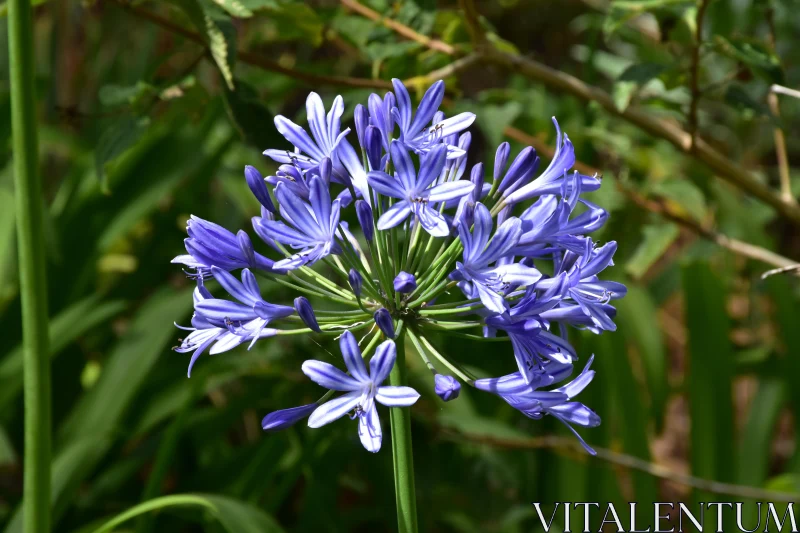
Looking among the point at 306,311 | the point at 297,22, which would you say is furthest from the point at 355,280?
the point at 297,22

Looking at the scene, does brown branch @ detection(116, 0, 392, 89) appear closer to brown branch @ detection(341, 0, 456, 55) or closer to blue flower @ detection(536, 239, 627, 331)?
brown branch @ detection(341, 0, 456, 55)

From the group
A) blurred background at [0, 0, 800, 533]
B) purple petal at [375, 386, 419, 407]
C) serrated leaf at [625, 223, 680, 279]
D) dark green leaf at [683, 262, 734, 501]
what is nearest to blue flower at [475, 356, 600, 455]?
purple petal at [375, 386, 419, 407]

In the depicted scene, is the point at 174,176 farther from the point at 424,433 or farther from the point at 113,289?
the point at 424,433

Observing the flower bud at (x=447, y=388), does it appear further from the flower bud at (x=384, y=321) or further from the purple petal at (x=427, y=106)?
the purple petal at (x=427, y=106)

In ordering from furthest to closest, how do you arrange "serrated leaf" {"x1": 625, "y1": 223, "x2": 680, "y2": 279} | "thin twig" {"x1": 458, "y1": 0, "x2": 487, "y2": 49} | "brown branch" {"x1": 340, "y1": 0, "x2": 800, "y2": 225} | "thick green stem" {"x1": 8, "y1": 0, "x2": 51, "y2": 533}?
"serrated leaf" {"x1": 625, "y1": 223, "x2": 680, "y2": 279}, "brown branch" {"x1": 340, "y1": 0, "x2": 800, "y2": 225}, "thin twig" {"x1": 458, "y1": 0, "x2": 487, "y2": 49}, "thick green stem" {"x1": 8, "y1": 0, "x2": 51, "y2": 533}

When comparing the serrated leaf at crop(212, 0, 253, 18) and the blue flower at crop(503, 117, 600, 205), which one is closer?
the blue flower at crop(503, 117, 600, 205)

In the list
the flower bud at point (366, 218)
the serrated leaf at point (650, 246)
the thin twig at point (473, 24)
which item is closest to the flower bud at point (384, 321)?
the flower bud at point (366, 218)

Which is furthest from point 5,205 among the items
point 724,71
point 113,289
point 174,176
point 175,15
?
point 724,71
